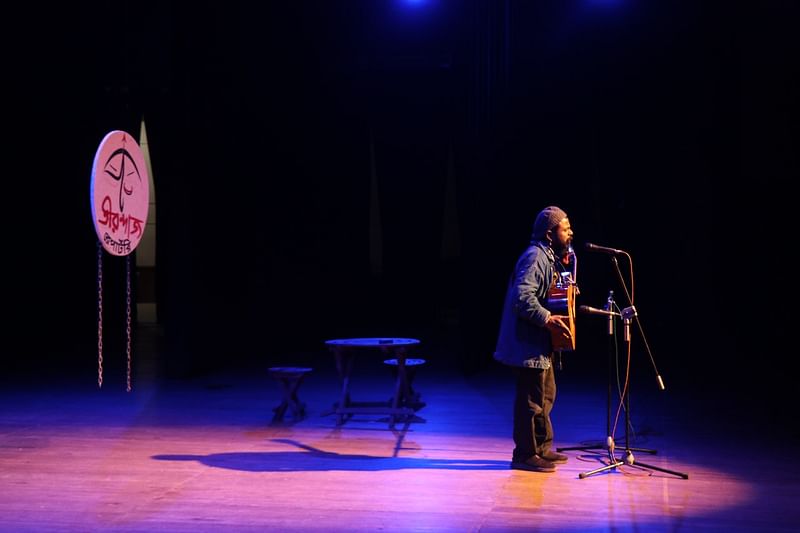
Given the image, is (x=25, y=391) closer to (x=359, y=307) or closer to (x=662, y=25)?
(x=359, y=307)

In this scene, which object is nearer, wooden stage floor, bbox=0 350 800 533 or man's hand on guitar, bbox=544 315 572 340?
wooden stage floor, bbox=0 350 800 533

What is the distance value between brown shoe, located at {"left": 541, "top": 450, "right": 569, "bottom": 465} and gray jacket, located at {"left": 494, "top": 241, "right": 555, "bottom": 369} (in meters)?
0.52

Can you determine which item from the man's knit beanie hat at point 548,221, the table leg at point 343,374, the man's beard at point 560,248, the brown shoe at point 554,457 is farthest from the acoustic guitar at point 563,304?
the table leg at point 343,374

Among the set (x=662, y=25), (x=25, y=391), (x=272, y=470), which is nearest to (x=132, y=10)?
(x=25, y=391)

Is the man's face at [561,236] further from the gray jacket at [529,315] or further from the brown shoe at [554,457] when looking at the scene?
the brown shoe at [554,457]

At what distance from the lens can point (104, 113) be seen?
1273cm

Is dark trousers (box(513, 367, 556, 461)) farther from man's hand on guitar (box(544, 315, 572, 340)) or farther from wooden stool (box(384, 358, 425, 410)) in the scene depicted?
wooden stool (box(384, 358, 425, 410))

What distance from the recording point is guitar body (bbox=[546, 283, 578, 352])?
4.70 meters

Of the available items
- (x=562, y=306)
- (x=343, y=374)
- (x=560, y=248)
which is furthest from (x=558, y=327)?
(x=343, y=374)

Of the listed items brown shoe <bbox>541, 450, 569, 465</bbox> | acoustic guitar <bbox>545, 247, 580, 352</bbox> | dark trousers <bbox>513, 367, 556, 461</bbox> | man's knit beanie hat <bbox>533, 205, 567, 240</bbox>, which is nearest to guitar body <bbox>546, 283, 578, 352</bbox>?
acoustic guitar <bbox>545, 247, 580, 352</bbox>

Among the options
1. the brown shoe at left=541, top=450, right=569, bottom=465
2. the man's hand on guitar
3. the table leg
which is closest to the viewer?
the man's hand on guitar

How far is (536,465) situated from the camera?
4.80 meters

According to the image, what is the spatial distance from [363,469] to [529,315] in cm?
127

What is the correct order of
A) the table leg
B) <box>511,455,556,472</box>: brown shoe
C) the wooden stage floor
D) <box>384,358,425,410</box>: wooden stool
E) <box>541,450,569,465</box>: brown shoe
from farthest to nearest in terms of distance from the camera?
<box>384,358,425,410</box>: wooden stool → the table leg → <box>541,450,569,465</box>: brown shoe → <box>511,455,556,472</box>: brown shoe → the wooden stage floor
